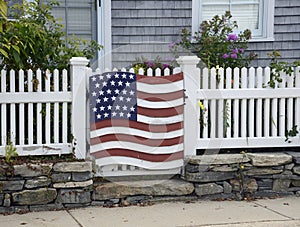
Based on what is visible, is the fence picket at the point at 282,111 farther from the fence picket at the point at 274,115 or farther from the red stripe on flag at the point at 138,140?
the red stripe on flag at the point at 138,140

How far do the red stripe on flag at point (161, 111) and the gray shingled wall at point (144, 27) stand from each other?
1852mm

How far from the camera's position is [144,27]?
307 inches

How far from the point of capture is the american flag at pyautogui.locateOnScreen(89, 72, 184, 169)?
588 cm

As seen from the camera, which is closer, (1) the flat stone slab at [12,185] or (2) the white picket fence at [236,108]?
(1) the flat stone slab at [12,185]

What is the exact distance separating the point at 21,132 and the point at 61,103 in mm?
535

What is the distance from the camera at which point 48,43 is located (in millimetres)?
6129

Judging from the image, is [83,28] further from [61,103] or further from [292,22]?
[292,22]

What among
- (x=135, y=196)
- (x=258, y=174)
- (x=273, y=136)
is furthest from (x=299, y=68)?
(x=135, y=196)

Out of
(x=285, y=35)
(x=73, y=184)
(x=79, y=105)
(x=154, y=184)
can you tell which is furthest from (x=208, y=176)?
(x=285, y=35)

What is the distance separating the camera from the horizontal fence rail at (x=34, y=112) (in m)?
5.66

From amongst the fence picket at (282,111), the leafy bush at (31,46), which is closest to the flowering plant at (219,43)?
the fence picket at (282,111)

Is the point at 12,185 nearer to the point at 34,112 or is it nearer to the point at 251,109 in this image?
the point at 34,112

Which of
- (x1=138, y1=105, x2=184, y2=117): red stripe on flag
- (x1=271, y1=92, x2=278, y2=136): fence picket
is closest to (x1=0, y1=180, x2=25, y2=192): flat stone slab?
(x1=138, y1=105, x2=184, y2=117): red stripe on flag

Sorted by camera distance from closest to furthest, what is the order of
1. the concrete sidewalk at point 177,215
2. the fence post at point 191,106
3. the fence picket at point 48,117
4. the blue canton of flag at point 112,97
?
the concrete sidewalk at point 177,215
the fence picket at point 48,117
the blue canton of flag at point 112,97
the fence post at point 191,106
